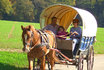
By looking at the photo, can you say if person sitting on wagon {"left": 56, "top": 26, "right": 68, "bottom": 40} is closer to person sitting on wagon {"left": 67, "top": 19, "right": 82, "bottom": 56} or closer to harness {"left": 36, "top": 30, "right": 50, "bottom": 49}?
person sitting on wagon {"left": 67, "top": 19, "right": 82, "bottom": 56}

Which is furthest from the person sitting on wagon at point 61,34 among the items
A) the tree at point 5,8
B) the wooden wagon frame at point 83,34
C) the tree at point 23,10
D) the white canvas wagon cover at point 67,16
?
the tree at point 23,10

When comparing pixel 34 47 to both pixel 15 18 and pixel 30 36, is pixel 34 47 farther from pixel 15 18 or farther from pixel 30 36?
pixel 15 18

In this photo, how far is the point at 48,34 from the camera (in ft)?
22.4

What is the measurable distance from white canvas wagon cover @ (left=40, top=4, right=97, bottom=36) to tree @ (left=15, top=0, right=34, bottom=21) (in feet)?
193

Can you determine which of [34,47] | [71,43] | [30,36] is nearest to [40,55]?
[34,47]

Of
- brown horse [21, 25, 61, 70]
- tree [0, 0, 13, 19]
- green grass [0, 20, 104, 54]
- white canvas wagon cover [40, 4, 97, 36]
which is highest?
tree [0, 0, 13, 19]

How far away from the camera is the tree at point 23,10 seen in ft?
223

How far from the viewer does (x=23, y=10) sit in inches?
2729

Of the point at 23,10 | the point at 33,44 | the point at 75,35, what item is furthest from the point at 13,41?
the point at 23,10

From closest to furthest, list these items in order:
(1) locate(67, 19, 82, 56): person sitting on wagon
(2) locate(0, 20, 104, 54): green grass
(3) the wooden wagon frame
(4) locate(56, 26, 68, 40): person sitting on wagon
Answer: (3) the wooden wagon frame
(1) locate(67, 19, 82, 56): person sitting on wagon
(4) locate(56, 26, 68, 40): person sitting on wagon
(2) locate(0, 20, 104, 54): green grass

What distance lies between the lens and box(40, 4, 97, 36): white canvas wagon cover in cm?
732

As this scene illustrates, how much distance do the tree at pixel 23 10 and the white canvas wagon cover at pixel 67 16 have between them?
193 ft

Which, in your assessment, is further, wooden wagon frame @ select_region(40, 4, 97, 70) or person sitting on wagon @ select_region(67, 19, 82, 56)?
person sitting on wagon @ select_region(67, 19, 82, 56)

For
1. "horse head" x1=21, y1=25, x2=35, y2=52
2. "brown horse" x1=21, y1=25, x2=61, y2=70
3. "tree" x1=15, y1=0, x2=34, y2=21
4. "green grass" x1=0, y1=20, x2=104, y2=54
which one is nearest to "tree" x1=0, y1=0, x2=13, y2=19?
"tree" x1=15, y1=0, x2=34, y2=21
